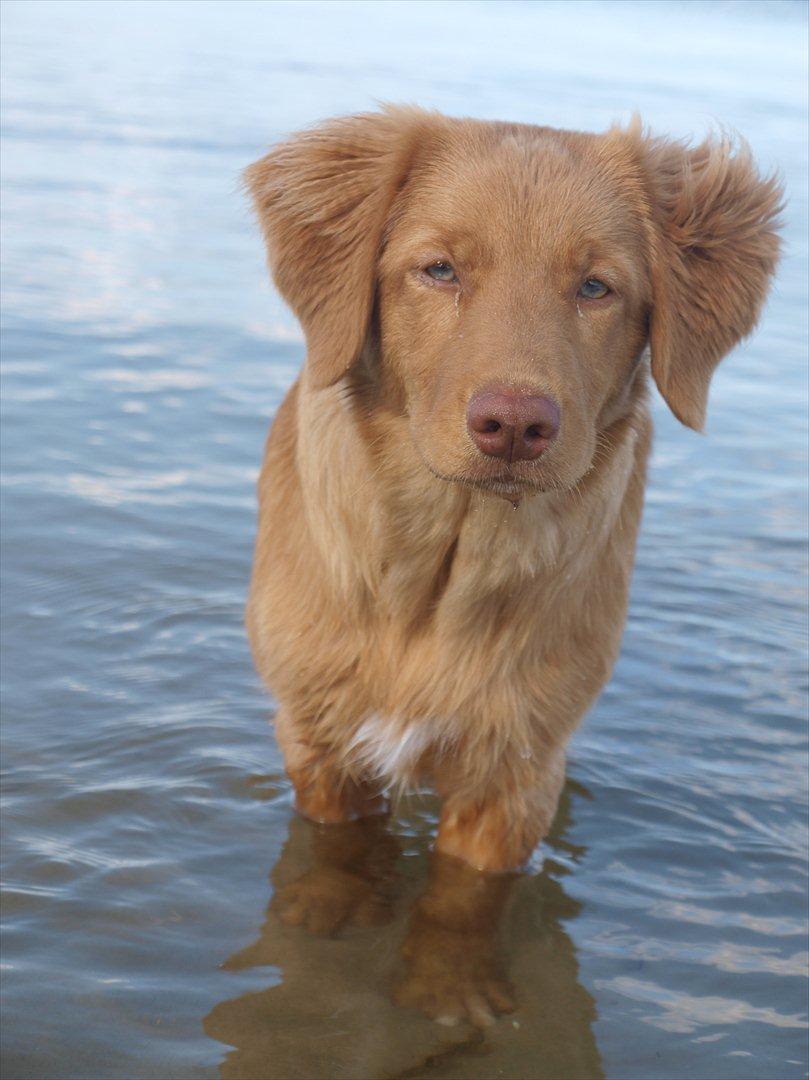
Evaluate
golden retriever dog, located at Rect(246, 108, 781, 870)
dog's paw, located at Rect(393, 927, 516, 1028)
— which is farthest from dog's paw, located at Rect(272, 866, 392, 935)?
golden retriever dog, located at Rect(246, 108, 781, 870)

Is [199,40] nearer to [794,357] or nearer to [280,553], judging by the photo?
[794,357]

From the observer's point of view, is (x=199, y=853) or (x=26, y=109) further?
(x=26, y=109)

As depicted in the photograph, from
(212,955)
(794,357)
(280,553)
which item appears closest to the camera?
(212,955)

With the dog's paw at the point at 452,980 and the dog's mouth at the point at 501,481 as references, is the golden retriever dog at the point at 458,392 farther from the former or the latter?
the dog's paw at the point at 452,980

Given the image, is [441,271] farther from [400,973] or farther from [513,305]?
[400,973]

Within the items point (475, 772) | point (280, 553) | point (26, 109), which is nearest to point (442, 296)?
point (280, 553)

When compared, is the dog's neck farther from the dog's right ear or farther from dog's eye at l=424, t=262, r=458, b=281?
dog's eye at l=424, t=262, r=458, b=281

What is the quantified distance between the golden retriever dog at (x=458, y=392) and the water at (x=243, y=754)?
568 mm

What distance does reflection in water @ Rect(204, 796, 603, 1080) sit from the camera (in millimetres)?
3842

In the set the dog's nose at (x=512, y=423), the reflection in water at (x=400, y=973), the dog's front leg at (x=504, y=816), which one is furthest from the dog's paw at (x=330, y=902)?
the dog's nose at (x=512, y=423)

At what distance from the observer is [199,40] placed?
27.7 m

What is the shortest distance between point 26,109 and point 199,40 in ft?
42.5

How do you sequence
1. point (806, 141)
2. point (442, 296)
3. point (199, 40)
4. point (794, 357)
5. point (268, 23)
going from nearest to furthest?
point (442, 296), point (794, 357), point (806, 141), point (199, 40), point (268, 23)

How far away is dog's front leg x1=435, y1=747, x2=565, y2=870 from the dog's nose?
121 cm
